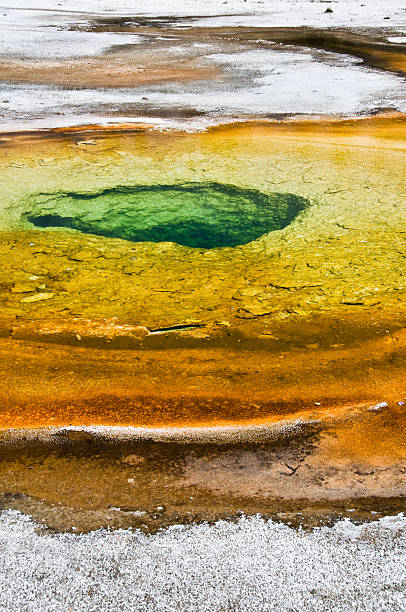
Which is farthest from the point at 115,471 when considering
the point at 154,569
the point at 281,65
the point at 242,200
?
the point at 281,65

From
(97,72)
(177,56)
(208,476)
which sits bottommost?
(208,476)

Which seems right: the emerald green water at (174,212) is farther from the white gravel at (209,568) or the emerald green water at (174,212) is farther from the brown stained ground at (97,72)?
the brown stained ground at (97,72)

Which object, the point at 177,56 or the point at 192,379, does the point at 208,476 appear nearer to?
the point at 192,379

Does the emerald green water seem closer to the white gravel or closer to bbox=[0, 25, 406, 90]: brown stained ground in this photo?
the white gravel

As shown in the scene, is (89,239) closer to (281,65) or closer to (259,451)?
(259,451)

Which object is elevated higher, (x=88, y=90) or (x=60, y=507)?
(x=88, y=90)

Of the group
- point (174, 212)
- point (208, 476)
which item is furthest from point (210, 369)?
point (174, 212)
